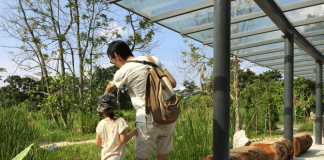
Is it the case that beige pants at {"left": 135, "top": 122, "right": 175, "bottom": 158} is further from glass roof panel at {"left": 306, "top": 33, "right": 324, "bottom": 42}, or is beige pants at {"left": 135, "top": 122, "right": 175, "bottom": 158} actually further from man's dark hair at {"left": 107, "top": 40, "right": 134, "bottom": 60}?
glass roof panel at {"left": 306, "top": 33, "right": 324, "bottom": 42}

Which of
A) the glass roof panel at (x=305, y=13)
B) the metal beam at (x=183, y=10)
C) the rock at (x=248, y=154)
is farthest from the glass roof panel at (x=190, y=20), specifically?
the rock at (x=248, y=154)

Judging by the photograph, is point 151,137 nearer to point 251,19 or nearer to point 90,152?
point 251,19

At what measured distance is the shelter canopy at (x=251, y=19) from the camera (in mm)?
3547

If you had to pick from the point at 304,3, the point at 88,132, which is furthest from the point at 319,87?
the point at 88,132

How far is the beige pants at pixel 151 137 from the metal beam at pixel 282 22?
202cm

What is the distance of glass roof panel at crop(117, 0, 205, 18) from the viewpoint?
331 centimetres

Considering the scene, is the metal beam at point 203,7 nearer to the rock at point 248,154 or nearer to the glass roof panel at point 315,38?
the rock at point 248,154

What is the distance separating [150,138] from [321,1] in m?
3.07

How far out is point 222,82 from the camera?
7.36 ft

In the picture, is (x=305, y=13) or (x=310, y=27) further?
(x=310, y=27)

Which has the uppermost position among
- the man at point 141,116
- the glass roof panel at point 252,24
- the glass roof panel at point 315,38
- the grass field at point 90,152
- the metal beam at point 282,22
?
the glass roof panel at point 252,24

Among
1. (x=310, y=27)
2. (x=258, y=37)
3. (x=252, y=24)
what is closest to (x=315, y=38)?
(x=310, y=27)

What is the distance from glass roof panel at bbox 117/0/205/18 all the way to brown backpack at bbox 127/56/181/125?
1610 millimetres

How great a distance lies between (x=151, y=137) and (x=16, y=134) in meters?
1.61
